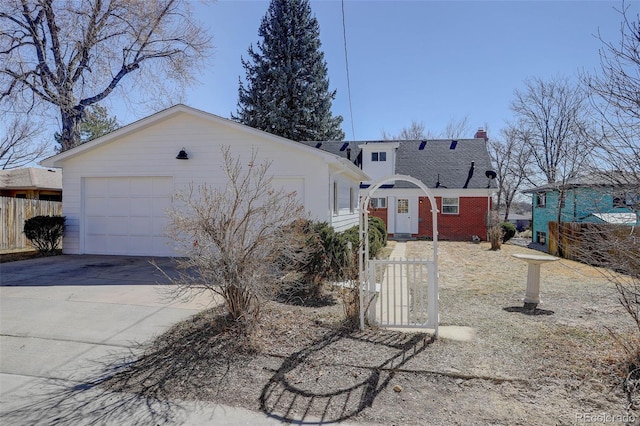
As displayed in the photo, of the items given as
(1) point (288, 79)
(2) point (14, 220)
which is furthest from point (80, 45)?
(1) point (288, 79)

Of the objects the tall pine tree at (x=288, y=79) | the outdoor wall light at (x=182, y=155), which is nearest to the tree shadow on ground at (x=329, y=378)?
the outdoor wall light at (x=182, y=155)

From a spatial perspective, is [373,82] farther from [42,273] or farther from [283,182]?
[42,273]

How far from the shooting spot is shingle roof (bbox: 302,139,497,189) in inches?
772

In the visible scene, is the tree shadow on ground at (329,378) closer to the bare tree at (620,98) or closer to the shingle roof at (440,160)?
the bare tree at (620,98)

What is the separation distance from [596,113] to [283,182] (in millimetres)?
7533

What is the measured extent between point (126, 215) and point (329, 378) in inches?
385

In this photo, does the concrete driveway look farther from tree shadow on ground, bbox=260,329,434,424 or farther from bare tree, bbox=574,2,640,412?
bare tree, bbox=574,2,640,412

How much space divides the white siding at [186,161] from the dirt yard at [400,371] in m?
5.21

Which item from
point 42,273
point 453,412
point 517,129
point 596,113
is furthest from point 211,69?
point 517,129

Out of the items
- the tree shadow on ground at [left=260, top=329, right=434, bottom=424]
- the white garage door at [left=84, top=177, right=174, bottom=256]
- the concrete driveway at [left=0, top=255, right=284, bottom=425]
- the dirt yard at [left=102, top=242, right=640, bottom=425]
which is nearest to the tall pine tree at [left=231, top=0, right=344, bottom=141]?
the white garage door at [left=84, top=177, right=174, bottom=256]

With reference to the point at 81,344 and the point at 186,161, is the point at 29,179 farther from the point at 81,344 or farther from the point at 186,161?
the point at 81,344

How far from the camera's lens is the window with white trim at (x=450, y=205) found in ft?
63.4

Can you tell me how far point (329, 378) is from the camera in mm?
3551

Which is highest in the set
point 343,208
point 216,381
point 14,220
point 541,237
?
point 343,208
